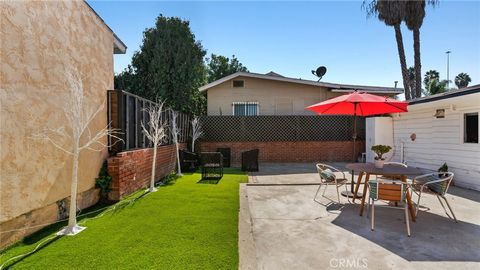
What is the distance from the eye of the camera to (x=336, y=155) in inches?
537

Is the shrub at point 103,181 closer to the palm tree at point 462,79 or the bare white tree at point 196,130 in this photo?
the bare white tree at point 196,130

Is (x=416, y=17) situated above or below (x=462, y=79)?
below

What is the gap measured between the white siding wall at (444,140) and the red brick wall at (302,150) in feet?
10.5

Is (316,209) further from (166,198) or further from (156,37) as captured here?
(156,37)

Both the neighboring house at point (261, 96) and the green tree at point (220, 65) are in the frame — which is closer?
the neighboring house at point (261, 96)

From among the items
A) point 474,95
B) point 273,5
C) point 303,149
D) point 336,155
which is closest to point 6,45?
→ point 273,5

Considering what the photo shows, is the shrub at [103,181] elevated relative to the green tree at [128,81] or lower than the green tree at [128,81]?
lower

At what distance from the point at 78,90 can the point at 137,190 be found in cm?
340

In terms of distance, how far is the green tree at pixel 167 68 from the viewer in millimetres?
18312

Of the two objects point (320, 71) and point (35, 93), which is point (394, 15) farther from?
point (35, 93)

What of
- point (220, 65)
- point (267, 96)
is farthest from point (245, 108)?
point (220, 65)

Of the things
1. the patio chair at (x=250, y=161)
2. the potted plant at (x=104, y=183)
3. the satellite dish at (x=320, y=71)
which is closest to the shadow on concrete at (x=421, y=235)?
the potted plant at (x=104, y=183)

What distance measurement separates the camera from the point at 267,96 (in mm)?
15820

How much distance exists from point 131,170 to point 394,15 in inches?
679
